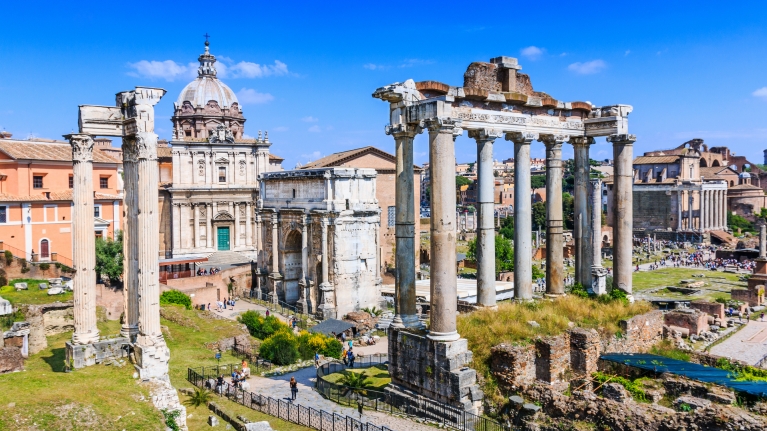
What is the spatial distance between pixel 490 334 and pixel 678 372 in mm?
4114

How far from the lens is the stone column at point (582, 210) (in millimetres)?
18500

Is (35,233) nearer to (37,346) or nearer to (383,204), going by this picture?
(37,346)

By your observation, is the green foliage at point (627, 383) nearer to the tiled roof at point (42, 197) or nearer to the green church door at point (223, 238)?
the tiled roof at point (42, 197)

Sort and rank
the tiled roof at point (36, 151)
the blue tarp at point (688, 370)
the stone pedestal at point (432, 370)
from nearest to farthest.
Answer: the blue tarp at point (688, 370) → the stone pedestal at point (432, 370) → the tiled roof at point (36, 151)

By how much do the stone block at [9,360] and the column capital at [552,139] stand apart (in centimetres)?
→ 1549

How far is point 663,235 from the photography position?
8675 centimetres

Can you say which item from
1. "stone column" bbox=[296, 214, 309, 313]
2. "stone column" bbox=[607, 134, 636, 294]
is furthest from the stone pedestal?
"stone column" bbox=[296, 214, 309, 313]

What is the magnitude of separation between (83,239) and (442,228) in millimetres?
9560

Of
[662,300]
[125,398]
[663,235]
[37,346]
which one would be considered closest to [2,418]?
[125,398]

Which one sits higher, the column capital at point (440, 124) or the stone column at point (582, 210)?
the column capital at point (440, 124)

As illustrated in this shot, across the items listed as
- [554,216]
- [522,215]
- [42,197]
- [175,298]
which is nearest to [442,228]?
[522,215]

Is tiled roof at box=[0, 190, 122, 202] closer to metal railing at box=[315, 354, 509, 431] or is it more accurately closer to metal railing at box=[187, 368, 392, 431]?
metal railing at box=[187, 368, 392, 431]

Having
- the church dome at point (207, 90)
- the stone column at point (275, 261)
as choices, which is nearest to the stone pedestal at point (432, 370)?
the stone column at point (275, 261)

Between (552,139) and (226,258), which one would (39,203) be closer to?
(226,258)
